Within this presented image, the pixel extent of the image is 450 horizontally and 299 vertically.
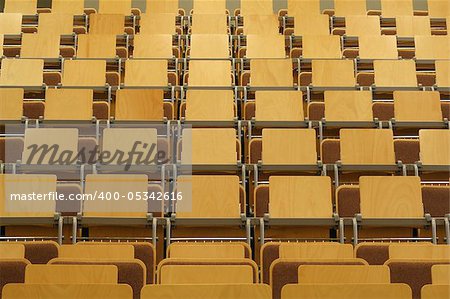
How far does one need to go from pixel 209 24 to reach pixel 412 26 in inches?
22.1

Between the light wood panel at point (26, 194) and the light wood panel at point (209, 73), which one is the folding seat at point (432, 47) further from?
the light wood panel at point (26, 194)

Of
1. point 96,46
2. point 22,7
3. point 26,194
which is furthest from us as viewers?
point 22,7

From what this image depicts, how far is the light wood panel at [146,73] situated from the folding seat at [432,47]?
647 millimetres

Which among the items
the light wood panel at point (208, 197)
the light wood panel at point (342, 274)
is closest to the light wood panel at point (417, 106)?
the light wood panel at point (208, 197)

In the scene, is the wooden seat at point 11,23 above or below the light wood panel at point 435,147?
above

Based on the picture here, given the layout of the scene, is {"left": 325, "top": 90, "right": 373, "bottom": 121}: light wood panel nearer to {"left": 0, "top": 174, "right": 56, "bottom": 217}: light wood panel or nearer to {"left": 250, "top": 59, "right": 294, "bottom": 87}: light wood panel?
{"left": 250, "top": 59, "right": 294, "bottom": 87}: light wood panel

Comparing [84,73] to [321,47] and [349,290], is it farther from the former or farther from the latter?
[349,290]

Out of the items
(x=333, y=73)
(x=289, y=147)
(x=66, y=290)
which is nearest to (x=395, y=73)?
(x=333, y=73)

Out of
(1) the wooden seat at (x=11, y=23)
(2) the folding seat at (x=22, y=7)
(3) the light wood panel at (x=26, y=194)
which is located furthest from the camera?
(2) the folding seat at (x=22, y=7)

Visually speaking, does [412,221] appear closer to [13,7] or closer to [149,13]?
[149,13]

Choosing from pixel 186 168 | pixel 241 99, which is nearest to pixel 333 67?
pixel 241 99

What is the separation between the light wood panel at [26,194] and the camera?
103 cm

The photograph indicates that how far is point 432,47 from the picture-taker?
1.78m

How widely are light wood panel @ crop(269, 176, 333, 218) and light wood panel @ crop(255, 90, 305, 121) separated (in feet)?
1.08
